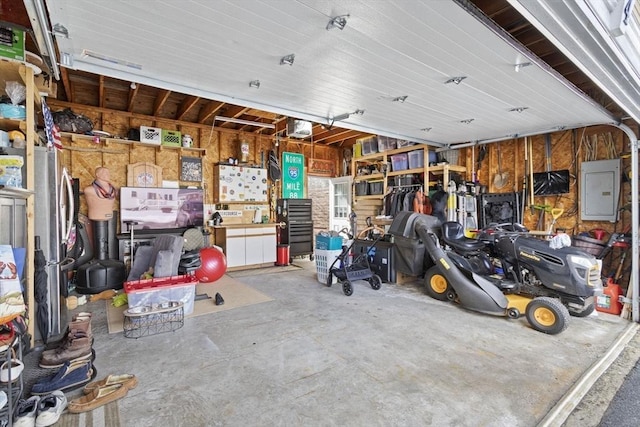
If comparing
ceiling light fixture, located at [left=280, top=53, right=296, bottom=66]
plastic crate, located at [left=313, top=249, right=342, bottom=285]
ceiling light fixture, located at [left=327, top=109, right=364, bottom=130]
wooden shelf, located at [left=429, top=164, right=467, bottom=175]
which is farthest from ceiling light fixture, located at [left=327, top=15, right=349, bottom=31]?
wooden shelf, located at [left=429, top=164, right=467, bottom=175]

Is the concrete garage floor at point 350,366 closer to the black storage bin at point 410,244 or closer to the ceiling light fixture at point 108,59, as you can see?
the black storage bin at point 410,244

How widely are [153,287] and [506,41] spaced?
12.2 ft

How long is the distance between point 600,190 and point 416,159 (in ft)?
8.85

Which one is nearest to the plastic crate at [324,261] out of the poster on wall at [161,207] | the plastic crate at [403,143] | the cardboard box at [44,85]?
the plastic crate at [403,143]

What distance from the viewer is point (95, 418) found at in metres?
1.82

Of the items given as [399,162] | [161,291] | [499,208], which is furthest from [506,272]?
[161,291]

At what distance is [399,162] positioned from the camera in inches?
244

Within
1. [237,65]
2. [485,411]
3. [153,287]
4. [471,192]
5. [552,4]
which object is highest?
[237,65]

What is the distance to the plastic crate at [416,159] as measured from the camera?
5.82 metres

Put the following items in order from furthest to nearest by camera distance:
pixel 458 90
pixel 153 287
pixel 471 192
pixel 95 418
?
pixel 471 192
pixel 153 287
pixel 458 90
pixel 95 418

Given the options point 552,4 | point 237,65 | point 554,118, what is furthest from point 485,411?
point 554,118

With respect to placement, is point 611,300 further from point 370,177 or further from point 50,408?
point 50,408

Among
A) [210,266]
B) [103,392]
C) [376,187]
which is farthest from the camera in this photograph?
[376,187]

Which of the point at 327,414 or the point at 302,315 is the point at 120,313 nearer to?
the point at 302,315
